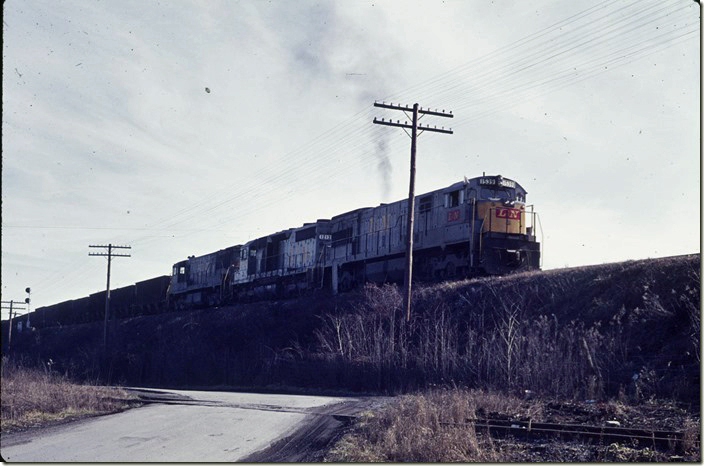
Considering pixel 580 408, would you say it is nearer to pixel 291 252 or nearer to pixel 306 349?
pixel 306 349

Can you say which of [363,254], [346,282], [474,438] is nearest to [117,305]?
[346,282]

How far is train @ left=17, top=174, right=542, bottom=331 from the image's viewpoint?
1107 inches

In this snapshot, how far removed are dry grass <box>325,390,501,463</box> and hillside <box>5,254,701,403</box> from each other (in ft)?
15.7

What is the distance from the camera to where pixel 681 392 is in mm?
15625

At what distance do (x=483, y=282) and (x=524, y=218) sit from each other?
366 centimetres

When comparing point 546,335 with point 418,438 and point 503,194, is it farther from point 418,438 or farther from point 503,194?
point 503,194

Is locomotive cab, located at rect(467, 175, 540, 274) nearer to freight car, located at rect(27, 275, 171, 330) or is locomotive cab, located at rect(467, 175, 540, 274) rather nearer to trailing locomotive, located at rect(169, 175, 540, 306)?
trailing locomotive, located at rect(169, 175, 540, 306)

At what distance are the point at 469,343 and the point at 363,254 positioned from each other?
47.7 ft

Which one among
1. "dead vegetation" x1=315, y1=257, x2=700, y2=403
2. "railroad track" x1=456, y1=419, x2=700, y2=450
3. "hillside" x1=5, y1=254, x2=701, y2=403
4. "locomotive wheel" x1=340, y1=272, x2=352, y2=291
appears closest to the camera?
"railroad track" x1=456, y1=419, x2=700, y2=450

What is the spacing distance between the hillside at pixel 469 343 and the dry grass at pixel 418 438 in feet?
15.7

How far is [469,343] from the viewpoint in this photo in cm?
2080

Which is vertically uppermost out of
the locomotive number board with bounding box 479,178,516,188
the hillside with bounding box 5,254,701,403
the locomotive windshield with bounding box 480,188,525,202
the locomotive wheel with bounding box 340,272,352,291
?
the locomotive number board with bounding box 479,178,516,188

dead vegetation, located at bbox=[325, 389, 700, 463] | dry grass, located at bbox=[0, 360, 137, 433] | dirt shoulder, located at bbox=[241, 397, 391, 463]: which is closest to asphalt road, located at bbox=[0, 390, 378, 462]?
dirt shoulder, located at bbox=[241, 397, 391, 463]

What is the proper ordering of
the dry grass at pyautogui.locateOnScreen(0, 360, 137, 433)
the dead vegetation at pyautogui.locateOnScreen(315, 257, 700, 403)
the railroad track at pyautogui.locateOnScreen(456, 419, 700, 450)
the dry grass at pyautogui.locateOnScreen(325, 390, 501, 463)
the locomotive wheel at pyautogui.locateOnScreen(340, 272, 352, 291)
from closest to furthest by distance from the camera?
the dry grass at pyautogui.locateOnScreen(325, 390, 501, 463) < the railroad track at pyautogui.locateOnScreen(456, 419, 700, 450) < the dry grass at pyautogui.locateOnScreen(0, 360, 137, 433) < the dead vegetation at pyautogui.locateOnScreen(315, 257, 700, 403) < the locomotive wheel at pyautogui.locateOnScreen(340, 272, 352, 291)
